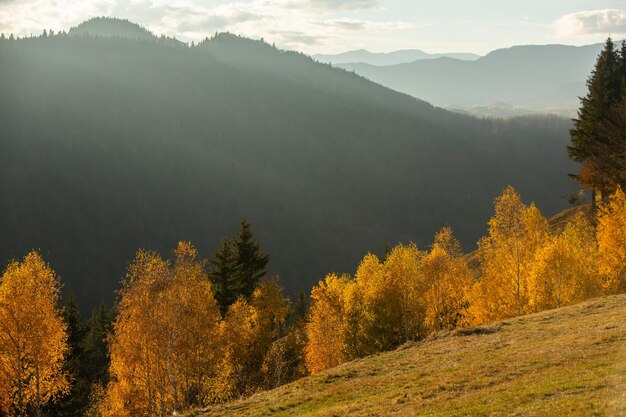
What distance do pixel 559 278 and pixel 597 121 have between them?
1131 inches

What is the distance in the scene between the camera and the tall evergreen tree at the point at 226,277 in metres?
68.2

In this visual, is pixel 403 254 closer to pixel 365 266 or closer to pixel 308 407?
→ pixel 365 266

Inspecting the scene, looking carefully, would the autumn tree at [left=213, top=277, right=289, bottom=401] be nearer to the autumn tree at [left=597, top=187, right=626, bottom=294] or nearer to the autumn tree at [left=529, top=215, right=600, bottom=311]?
the autumn tree at [left=529, top=215, right=600, bottom=311]

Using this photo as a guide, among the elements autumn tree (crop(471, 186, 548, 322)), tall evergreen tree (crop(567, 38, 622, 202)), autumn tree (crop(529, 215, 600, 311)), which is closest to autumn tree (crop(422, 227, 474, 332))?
autumn tree (crop(471, 186, 548, 322))

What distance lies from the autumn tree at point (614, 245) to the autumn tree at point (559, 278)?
187 centimetres

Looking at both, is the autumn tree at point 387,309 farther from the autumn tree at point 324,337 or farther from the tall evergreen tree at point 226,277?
the tall evergreen tree at point 226,277

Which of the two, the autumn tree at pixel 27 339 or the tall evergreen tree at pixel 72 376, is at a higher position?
the autumn tree at pixel 27 339

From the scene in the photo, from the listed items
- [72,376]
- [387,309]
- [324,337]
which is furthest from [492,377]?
[72,376]

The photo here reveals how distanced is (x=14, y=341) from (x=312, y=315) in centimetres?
3044

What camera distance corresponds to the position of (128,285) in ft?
125

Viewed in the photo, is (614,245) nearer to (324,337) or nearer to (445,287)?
(445,287)

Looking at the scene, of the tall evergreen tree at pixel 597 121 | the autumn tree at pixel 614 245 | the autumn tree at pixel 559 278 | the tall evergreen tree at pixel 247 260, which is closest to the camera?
the autumn tree at pixel 559 278

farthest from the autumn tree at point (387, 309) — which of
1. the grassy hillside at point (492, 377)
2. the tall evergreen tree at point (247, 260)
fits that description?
the grassy hillside at point (492, 377)

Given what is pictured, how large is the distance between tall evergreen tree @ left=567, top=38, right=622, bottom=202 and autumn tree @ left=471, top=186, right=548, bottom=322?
758 inches
